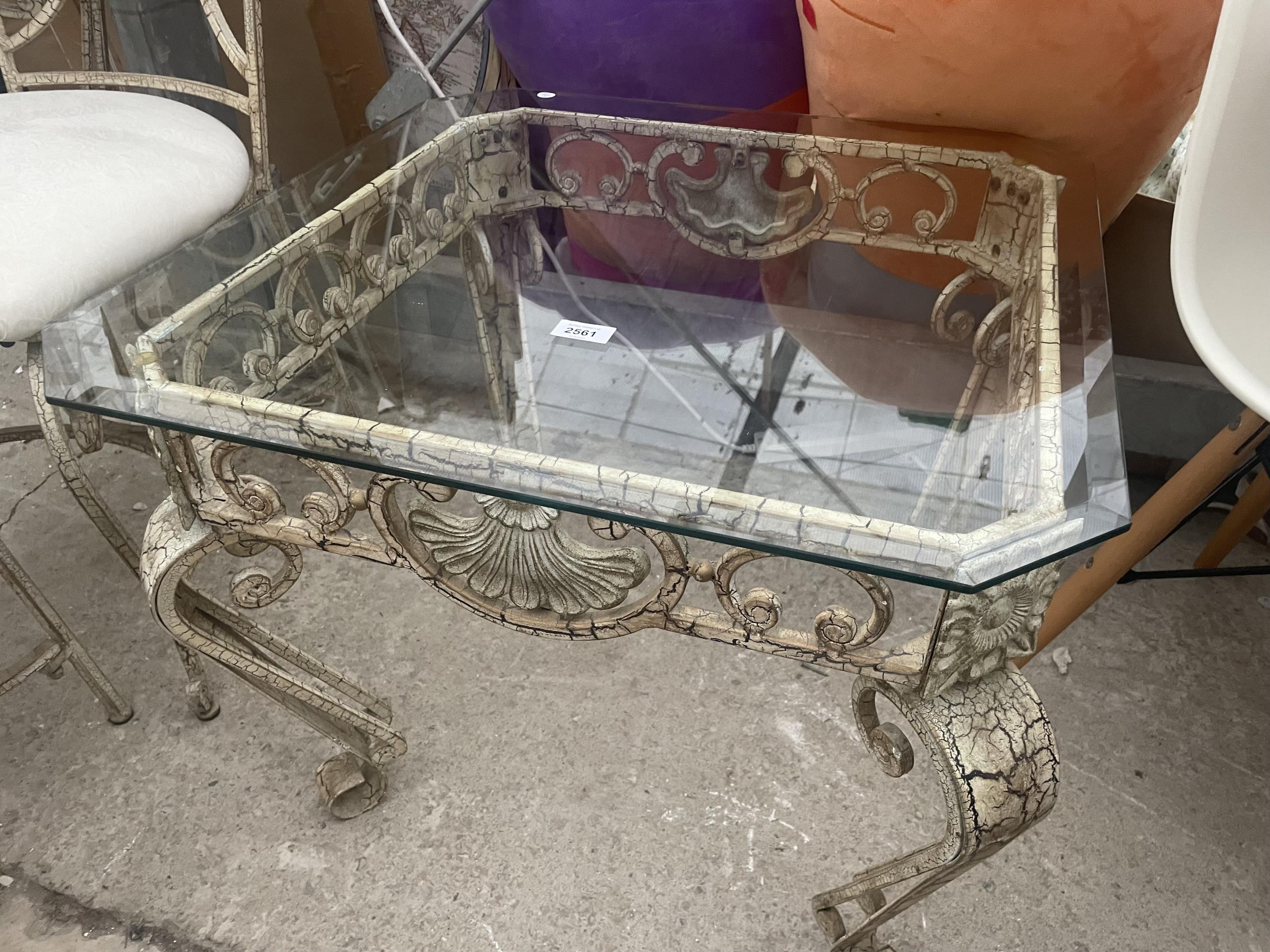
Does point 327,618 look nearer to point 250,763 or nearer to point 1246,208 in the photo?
point 250,763

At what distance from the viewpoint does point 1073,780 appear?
3.33 feet

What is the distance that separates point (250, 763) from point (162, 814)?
10 cm

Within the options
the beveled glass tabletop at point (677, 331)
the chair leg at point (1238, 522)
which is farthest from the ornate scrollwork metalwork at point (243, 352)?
the chair leg at point (1238, 522)

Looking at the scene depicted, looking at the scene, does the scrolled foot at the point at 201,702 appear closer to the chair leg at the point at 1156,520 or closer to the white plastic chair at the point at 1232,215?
the chair leg at the point at 1156,520

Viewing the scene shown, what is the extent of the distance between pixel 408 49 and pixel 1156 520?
3.67 ft

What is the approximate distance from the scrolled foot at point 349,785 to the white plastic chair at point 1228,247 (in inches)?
29.6

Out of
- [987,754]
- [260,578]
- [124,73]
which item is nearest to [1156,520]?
[987,754]

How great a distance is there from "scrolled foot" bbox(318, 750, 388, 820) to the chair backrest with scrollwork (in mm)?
635

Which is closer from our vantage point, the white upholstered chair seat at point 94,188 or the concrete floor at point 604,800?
the white upholstered chair seat at point 94,188

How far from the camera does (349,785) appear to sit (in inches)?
38.9

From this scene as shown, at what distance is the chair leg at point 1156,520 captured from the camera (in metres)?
0.82

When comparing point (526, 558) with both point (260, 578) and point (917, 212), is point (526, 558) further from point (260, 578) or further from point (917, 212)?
point (917, 212)

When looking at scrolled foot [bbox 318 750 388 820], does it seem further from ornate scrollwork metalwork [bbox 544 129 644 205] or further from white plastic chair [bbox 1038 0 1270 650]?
white plastic chair [bbox 1038 0 1270 650]

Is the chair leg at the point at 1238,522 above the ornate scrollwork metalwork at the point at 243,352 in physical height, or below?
below
